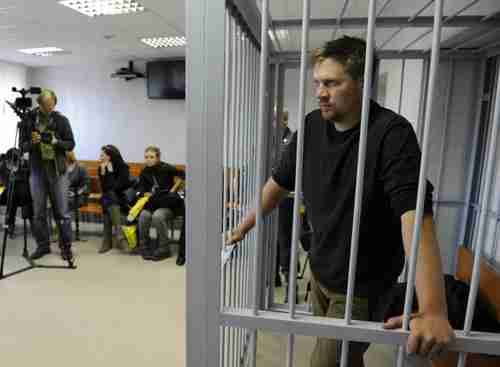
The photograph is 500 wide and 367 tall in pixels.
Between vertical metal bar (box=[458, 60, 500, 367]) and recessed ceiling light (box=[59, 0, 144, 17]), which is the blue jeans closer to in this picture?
recessed ceiling light (box=[59, 0, 144, 17])

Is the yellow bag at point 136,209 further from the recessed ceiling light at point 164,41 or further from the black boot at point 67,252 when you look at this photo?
the recessed ceiling light at point 164,41

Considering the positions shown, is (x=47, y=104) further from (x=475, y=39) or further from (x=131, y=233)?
(x=475, y=39)

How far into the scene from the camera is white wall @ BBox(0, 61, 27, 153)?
5621 millimetres

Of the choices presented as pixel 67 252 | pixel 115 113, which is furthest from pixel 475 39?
pixel 115 113

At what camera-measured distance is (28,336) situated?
217cm

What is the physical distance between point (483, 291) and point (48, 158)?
3337mm

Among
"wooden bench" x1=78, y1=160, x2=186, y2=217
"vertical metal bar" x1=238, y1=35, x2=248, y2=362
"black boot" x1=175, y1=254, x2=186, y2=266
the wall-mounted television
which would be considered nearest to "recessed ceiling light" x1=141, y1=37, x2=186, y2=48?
the wall-mounted television

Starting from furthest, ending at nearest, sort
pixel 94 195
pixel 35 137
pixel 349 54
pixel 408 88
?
pixel 94 195, pixel 35 137, pixel 408 88, pixel 349 54

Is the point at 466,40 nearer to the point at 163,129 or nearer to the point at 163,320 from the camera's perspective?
the point at 163,320

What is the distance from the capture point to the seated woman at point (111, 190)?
3.74m

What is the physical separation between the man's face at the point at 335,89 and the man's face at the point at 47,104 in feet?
9.73

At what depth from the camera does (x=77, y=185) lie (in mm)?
4055

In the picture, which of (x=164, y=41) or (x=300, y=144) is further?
(x=164, y=41)

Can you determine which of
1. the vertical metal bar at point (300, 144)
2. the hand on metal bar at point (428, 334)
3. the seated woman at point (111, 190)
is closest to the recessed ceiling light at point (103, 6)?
the seated woman at point (111, 190)
